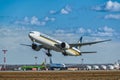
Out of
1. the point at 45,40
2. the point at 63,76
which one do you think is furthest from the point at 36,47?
the point at 63,76

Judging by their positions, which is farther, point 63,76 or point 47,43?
point 47,43

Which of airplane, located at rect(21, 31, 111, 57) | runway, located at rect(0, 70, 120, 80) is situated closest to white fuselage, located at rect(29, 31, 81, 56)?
airplane, located at rect(21, 31, 111, 57)

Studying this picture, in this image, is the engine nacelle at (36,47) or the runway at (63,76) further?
the engine nacelle at (36,47)

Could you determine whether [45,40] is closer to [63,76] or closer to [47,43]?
[47,43]

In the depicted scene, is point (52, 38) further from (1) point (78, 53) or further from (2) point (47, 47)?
(1) point (78, 53)

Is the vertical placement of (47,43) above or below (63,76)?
above

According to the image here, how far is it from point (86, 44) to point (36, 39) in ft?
65.5

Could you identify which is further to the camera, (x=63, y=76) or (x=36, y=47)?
(x=36, y=47)

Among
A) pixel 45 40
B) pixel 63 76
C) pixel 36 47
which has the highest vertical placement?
pixel 45 40

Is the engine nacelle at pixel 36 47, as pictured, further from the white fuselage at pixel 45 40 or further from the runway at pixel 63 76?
the runway at pixel 63 76

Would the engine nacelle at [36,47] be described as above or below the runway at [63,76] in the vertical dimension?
above

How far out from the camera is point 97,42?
154m

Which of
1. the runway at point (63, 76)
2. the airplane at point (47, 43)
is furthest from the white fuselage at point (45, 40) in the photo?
the runway at point (63, 76)

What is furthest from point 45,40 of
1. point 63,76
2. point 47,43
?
point 63,76
